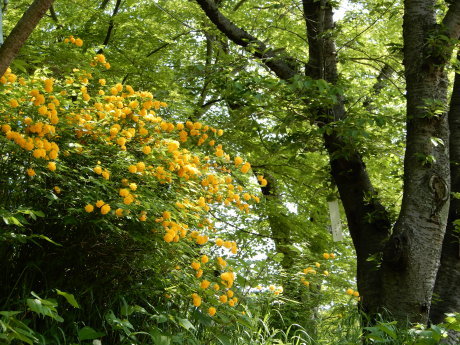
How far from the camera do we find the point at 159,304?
3.28 meters

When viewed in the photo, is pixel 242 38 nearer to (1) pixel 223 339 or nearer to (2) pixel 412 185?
(2) pixel 412 185

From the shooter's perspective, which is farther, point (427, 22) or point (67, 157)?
point (427, 22)

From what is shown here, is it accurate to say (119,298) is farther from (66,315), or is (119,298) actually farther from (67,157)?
(67,157)

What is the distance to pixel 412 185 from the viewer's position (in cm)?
443

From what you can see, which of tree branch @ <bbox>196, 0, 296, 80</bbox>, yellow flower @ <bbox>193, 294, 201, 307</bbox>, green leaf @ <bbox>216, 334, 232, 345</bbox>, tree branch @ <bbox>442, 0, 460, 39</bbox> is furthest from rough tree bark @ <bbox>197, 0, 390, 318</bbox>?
yellow flower @ <bbox>193, 294, 201, 307</bbox>

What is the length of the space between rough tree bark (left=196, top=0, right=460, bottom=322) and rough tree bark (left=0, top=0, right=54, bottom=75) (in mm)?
3236

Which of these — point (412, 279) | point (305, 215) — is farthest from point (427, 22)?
point (305, 215)

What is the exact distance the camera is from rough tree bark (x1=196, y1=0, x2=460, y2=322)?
4.22 m

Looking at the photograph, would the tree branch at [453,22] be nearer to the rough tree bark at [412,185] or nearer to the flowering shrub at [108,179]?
the rough tree bark at [412,185]

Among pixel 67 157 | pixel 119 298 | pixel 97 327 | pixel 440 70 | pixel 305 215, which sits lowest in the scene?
pixel 97 327

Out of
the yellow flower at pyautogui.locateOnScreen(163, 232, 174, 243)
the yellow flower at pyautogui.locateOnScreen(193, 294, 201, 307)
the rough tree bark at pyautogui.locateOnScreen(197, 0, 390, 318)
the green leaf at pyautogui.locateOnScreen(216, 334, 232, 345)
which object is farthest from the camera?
the rough tree bark at pyautogui.locateOnScreen(197, 0, 390, 318)

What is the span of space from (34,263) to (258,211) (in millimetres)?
4997

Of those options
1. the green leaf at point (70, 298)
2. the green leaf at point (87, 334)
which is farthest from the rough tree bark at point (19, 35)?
the green leaf at point (87, 334)

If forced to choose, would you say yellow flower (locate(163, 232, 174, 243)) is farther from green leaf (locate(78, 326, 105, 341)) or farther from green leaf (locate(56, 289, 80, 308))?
green leaf (locate(56, 289, 80, 308))
